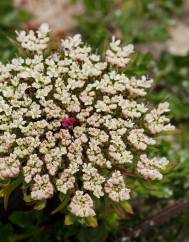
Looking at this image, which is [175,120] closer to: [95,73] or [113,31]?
[113,31]

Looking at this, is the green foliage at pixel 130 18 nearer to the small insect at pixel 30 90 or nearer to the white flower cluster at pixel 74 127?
the white flower cluster at pixel 74 127

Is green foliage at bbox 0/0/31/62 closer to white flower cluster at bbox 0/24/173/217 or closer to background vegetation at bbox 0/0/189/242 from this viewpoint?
background vegetation at bbox 0/0/189/242

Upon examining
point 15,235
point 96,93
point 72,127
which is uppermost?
point 96,93

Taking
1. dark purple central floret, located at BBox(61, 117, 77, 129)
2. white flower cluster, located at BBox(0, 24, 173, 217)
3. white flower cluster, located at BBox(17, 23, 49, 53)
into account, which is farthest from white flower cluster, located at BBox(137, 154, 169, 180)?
white flower cluster, located at BBox(17, 23, 49, 53)

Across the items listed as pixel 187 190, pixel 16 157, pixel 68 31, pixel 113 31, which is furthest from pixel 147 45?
pixel 16 157

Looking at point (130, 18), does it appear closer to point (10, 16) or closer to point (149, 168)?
point (10, 16)

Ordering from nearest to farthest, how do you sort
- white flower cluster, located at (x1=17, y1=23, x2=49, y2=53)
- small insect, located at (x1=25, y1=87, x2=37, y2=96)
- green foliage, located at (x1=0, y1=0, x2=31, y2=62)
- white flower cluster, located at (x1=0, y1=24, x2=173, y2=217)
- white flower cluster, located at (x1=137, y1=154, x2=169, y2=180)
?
white flower cluster, located at (x1=0, y1=24, x2=173, y2=217) < white flower cluster, located at (x1=137, y1=154, x2=169, y2=180) < small insect, located at (x1=25, y1=87, x2=37, y2=96) < white flower cluster, located at (x1=17, y1=23, x2=49, y2=53) < green foliage, located at (x1=0, y1=0, x2=31, y2=62)

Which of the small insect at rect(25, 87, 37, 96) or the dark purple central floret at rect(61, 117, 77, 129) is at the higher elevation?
the small insect at rect(25, 87, 37, 96)
